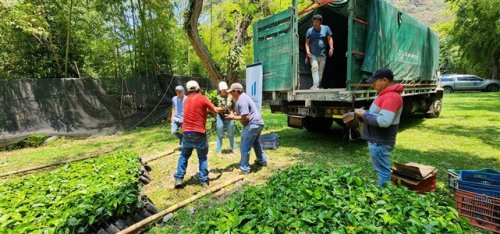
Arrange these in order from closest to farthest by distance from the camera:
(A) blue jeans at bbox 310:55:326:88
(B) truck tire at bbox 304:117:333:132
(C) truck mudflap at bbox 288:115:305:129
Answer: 1. (C) truck mudflap at bbox 288:115:305:129
2. (A) blue jeans at bbox 310:55:326:88
3. (B) truck tire at bbox 304:117:333:132

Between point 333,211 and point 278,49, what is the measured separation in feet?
16.9

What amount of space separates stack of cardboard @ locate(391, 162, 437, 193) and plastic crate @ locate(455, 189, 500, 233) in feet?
1.28

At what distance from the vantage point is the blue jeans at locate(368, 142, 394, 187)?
3.44 m

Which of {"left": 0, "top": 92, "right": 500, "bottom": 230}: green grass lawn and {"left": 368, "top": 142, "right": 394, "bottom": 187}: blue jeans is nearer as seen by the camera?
{"left": 368, "top": 142, "right": 394, "bottom": 187}: blue jeans

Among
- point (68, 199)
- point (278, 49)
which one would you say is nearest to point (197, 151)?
point (68, 199)

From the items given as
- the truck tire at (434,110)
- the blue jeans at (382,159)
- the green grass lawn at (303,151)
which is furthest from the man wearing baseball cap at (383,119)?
the truck tire at (434,110)

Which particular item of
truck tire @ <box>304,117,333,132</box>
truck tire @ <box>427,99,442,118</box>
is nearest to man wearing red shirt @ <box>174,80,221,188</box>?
truck tire @ <box>304,117,333,132</box>

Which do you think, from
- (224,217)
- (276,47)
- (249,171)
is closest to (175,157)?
(249,171)

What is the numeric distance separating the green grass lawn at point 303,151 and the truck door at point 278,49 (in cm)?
156

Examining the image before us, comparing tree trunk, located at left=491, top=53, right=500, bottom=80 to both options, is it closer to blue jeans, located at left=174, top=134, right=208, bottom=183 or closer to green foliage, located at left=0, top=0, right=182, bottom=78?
green foliage, located at left=0, top=0, right=182, bottom=78

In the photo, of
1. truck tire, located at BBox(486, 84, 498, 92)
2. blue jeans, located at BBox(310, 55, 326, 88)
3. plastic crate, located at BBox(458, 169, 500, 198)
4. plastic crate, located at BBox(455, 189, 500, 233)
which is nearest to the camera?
plastic crate, located at BBox(455, 189, 500, 233)

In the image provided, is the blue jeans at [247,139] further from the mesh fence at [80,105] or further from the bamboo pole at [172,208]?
the mesh fence at [80,105]

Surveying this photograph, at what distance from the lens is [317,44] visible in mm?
6930

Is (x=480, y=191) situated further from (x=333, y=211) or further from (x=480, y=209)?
(x=333, y=211)
